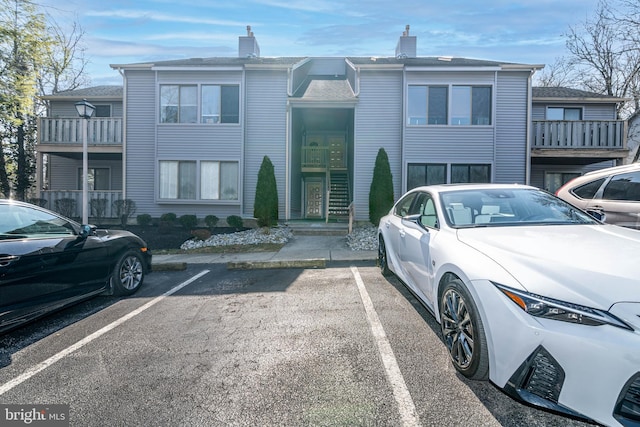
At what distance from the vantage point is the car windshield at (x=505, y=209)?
339 cm

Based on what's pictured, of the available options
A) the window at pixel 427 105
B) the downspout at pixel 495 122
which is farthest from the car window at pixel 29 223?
the downspout at pixel 495 122

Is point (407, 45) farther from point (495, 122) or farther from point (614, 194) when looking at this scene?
point (614, 194)

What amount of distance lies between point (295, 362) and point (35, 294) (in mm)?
2914

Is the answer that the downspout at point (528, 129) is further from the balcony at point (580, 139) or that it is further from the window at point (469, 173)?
the window at point (469, 173)

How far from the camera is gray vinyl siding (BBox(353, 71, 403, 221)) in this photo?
1316 cm

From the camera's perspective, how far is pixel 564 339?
183cm

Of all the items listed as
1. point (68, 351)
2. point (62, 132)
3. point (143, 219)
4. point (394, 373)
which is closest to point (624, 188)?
point (394, 373)

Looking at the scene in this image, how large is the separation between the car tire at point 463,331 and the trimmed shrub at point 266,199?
31.1ft

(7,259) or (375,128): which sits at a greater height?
(375,128)

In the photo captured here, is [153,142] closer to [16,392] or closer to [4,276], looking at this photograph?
[4,276]

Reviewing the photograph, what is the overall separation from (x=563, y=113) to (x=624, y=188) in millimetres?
12967

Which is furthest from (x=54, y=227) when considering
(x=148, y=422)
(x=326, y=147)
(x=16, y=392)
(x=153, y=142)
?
(x=326, y=147)

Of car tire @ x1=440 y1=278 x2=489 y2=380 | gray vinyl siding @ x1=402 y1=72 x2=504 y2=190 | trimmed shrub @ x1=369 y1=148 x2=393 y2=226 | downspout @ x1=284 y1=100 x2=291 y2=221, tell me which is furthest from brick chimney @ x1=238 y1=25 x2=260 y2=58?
car tire @ x1=440 y1=278 x2=489 y2=380

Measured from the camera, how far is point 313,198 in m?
16.9
